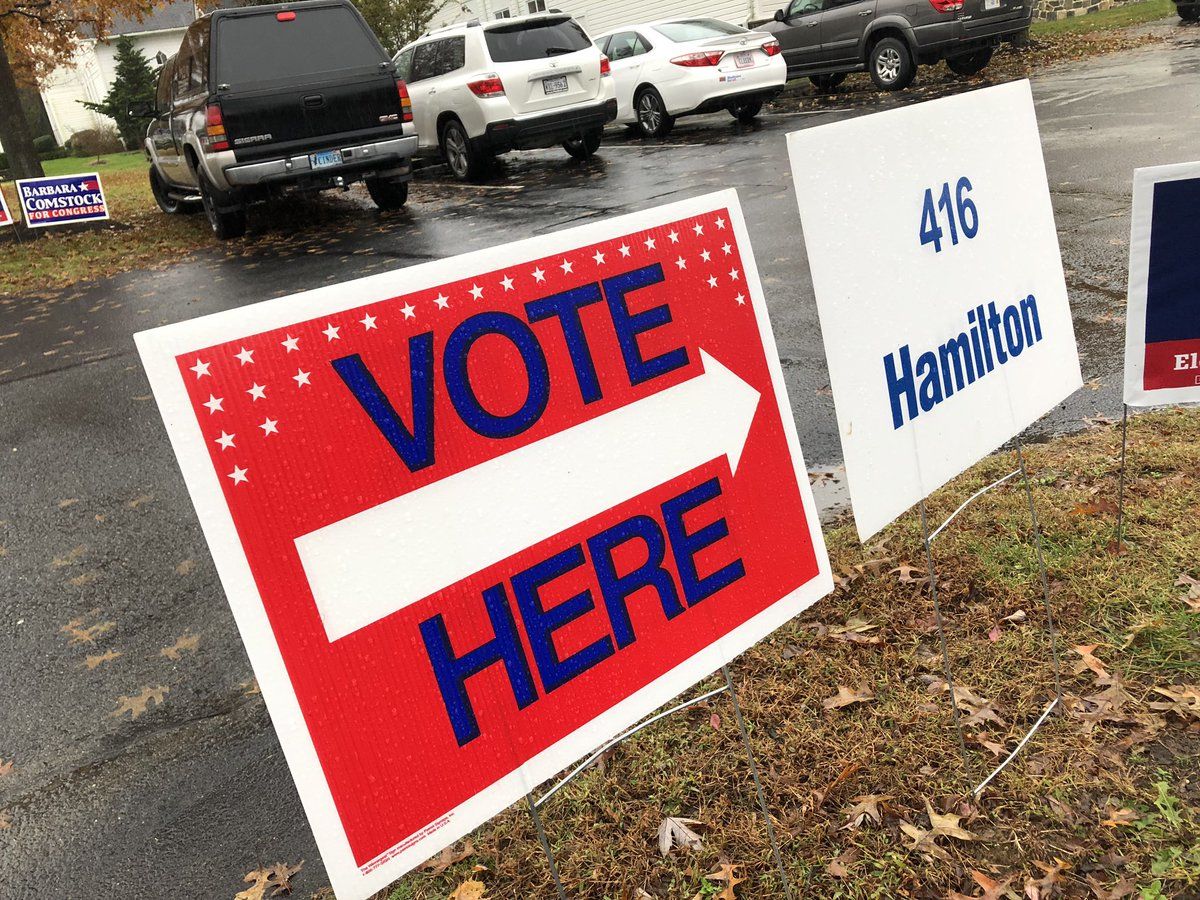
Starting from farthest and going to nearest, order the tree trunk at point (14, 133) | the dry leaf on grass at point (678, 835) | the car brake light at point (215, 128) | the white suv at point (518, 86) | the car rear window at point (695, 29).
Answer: the tree trunk at point (14, 133) → the car rear window at point (695, 29) → the white suv at point (518, 86) → the car brake light at point (215, 128) → the dry leaf on grass at point (678, 835)

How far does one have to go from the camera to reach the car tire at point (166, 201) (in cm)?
1513

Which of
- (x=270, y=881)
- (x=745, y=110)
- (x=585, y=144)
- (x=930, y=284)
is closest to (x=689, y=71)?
(x=745, y=110)

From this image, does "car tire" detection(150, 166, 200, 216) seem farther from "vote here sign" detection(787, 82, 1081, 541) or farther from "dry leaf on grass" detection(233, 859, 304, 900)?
"vote here sign" detection(787, 82, 1081, 541)

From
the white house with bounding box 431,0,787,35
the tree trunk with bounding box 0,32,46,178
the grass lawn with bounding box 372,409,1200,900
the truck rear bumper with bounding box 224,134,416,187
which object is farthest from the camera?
the white house with bounding box 431,0,787,35

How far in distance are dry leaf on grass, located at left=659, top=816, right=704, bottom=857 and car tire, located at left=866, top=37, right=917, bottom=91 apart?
15.9 metres

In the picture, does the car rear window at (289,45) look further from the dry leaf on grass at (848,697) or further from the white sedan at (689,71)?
the dry leaf on grass at (848,697)

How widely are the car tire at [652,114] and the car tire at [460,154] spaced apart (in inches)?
124

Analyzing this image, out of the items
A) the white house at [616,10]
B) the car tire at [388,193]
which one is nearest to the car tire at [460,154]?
the car tire at [388,193]

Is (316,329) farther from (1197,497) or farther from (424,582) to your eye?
(1197,497)

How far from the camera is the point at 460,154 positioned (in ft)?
47.3

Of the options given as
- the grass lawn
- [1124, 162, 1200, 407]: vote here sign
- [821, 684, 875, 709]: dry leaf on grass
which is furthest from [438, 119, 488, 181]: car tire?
[821, 684, 875, 709]: dry leaf on grass

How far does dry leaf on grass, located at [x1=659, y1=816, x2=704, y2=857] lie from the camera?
252 cm

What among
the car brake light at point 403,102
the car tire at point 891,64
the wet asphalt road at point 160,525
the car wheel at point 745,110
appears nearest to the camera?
the wet asphalt road at point 160,525

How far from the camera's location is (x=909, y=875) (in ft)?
7.73
